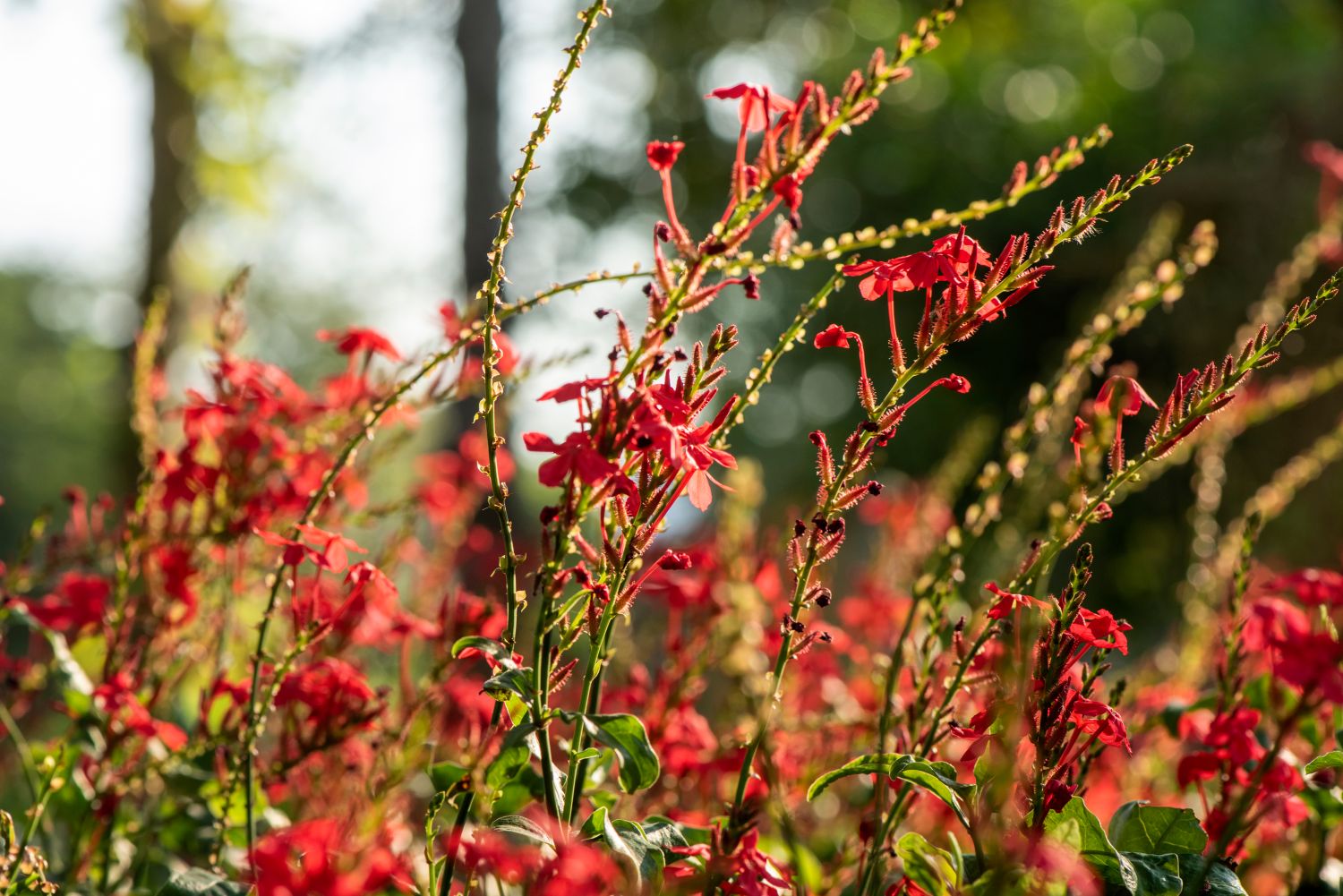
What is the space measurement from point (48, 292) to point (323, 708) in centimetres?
3342

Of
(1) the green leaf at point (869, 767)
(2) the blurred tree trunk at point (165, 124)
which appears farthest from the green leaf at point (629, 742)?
(2) the blurred tree trunk at point (165, 124)

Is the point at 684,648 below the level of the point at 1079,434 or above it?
below

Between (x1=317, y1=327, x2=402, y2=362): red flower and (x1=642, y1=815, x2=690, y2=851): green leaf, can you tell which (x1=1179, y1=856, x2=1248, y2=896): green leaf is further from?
(x1=317, y1=327, x2=402, y2=362): red flower

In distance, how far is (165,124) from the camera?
6219 millimetres

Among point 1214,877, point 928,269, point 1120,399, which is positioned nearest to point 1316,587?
point 1214,877

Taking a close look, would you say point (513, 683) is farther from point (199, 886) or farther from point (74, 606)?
point (74, 606)

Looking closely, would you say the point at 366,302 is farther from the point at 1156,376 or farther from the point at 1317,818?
the point at 1317,818

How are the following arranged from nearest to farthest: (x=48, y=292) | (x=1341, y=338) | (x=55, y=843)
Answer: (x=55, y=843), (x=1341, y=338), (x=48, y=292)

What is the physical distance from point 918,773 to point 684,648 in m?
0.65

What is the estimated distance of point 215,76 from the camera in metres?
6.50

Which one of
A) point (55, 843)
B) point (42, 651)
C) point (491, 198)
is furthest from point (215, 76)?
point (55, 843)

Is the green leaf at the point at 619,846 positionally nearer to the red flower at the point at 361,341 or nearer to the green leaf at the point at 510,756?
the green leaf at the point at 510,756

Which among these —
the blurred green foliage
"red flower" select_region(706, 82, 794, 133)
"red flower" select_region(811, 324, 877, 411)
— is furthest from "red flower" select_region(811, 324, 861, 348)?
the blurred green foliage

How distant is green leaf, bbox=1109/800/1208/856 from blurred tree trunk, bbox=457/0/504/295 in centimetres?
447
